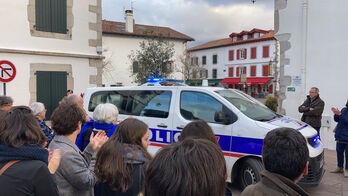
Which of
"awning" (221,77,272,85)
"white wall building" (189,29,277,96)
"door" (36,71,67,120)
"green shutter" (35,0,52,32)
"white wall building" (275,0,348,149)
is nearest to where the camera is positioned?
A: "white wall building" (275,0,348,149)

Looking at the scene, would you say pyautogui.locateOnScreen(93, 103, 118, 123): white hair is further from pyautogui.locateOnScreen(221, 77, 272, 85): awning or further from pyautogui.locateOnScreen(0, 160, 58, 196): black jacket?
pyautogui.locateOnScreen(221, 77, 272, 85): awning

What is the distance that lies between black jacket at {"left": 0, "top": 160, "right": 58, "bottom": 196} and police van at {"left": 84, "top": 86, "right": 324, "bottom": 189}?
3.52m

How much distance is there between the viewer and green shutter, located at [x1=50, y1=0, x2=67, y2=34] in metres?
11.2

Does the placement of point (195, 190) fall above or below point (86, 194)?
above

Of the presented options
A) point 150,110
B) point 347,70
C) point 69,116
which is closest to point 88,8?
point 150,110

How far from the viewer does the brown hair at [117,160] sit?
7.50 feet

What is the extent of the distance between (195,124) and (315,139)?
3075 millimetres

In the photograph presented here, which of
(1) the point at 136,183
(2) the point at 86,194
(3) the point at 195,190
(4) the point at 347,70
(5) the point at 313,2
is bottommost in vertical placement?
(2) the point at 86,194

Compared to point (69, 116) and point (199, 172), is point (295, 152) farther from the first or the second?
point (69, 116)

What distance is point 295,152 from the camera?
178 cm

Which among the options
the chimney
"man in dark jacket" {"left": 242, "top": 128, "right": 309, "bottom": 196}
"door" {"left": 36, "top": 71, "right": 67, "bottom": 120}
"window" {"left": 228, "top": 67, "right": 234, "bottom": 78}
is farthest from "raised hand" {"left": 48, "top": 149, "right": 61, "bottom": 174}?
"window" {"left": 228, "top": 67, "right": 234, "bottom": 78}

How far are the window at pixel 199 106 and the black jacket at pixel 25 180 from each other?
147 inches

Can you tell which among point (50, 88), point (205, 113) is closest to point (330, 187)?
point (205, 113)

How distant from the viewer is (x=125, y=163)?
7.59 ft
